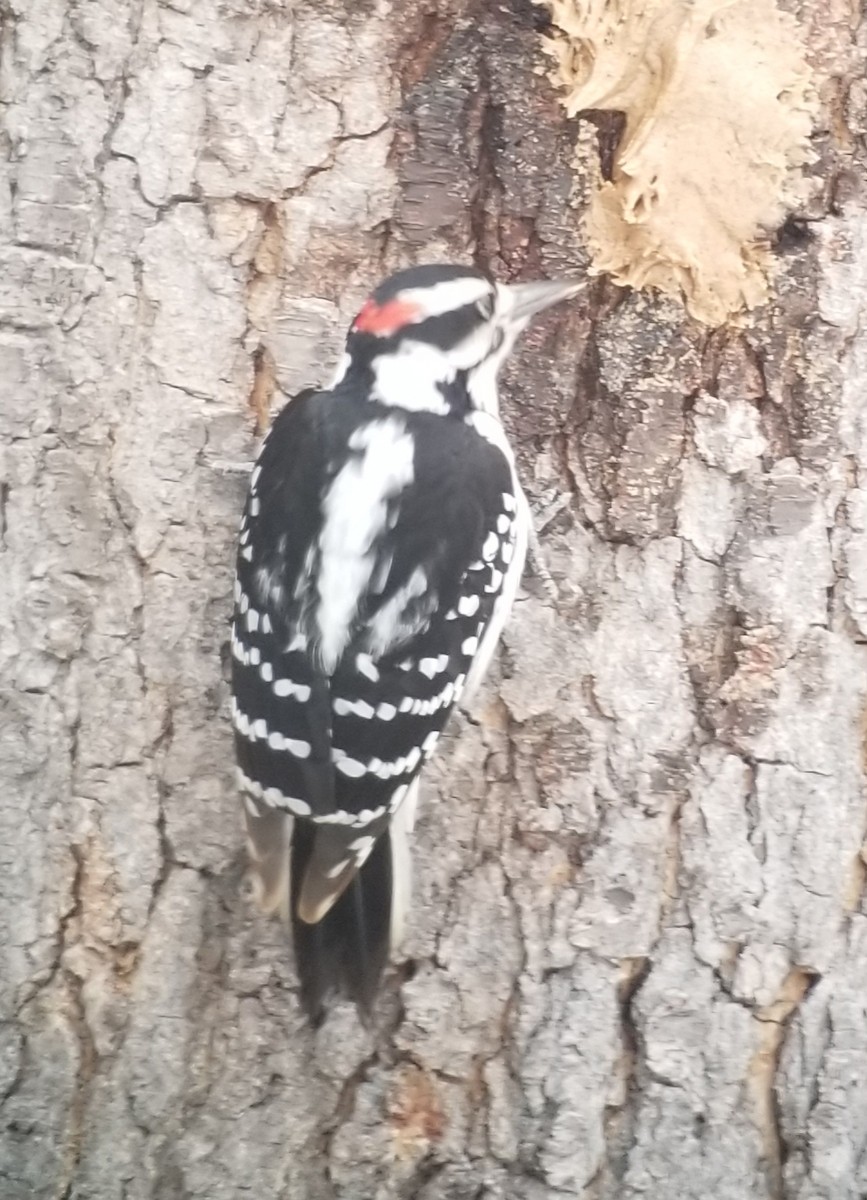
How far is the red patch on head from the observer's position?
1380 mm

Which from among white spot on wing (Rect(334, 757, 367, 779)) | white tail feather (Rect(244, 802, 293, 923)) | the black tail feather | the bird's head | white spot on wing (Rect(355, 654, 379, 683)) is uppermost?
the bird's head

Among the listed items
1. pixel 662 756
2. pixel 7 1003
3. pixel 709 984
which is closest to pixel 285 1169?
pixel 7 1003

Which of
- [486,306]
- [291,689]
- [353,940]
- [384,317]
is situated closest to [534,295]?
[486,306]

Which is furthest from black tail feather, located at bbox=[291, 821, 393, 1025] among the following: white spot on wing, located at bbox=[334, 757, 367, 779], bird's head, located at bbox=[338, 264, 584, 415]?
bird's head, located at bbox=[338, 264, 584, 415]

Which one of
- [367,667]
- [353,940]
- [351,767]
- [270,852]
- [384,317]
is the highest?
[384,317]

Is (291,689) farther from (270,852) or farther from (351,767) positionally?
(270,852)

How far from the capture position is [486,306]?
138 cm

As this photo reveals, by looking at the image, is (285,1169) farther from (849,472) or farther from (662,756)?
(849,472)

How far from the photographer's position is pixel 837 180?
4.61ft

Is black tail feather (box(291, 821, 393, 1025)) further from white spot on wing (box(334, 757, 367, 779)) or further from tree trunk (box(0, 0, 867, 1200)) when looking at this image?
white spot on wing (box(334, 757, 367, 779))

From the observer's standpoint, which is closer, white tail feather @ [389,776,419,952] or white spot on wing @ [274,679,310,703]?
white spot on wing @ [274,679,310,703]

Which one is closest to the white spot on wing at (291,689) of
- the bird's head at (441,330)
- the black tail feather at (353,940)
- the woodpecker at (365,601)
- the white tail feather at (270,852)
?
the woodpecker at (365,601)

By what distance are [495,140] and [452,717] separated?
743 millimetres

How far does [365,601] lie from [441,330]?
1.21 ft
